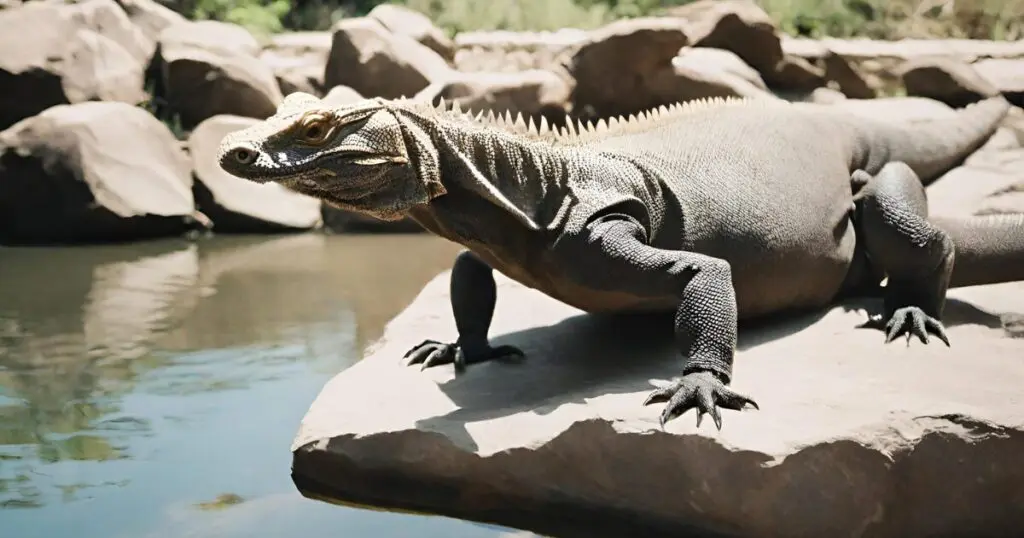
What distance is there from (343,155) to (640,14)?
12233 millimetres

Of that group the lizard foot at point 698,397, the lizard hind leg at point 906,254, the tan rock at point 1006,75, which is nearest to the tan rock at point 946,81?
the tan rock at point 1006,75

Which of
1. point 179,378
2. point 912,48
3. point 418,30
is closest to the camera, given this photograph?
point 179,378

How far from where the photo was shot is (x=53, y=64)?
37.4 feet

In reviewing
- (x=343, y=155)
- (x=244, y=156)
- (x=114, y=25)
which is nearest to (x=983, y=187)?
(x=343, y=155)

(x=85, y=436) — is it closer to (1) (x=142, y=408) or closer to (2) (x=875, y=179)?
(1) (x=142, y=408)

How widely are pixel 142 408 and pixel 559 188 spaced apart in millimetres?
2341

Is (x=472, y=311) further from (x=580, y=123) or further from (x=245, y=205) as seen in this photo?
(x=245, y=205)

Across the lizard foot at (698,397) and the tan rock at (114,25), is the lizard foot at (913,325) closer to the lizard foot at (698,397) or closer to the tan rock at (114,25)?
the lizard foot at (698,397)

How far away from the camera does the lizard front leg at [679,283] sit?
3.92 meters

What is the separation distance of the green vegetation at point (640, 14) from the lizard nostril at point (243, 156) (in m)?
11.4

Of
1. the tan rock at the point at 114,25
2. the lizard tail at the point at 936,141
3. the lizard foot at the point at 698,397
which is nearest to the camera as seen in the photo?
the lizard foot at the point at 698,397

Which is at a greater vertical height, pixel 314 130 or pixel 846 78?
pixel 314 130

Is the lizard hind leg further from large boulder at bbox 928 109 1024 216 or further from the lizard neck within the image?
the lizard neck

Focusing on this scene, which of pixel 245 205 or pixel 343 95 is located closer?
pixel 245 205
